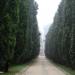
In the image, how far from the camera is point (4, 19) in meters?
25.2

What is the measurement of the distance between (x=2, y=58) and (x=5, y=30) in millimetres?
3706

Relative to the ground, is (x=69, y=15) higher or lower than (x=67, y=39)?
higher

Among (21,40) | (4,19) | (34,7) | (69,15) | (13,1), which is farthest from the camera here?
(34,7)

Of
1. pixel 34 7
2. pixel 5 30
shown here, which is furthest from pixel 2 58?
pixel 34 7

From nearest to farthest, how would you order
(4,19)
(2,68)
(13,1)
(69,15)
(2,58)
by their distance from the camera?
1. (4,19)
2. (13,1)
3. (2,58)
4. (2,68)
5. (69,15)

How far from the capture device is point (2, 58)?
29.5 m

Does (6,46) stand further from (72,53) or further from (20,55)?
(20,55)

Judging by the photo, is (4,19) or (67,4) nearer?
(4,19)

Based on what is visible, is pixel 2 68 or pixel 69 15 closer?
pixel 2 68

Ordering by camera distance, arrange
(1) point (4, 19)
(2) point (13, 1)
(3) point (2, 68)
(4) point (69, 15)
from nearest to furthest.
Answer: (1) point (4, 19), (2) point (13, 1), (3) point (2, 68), (4) point (69, 15)

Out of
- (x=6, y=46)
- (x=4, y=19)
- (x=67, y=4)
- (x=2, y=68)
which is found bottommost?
(x=2, y=68)

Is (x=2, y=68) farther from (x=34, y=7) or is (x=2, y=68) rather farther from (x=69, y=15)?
(x=34, y=7)

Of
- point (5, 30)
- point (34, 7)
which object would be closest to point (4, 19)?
point (5, 30)

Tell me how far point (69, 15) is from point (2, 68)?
12.5 metres
